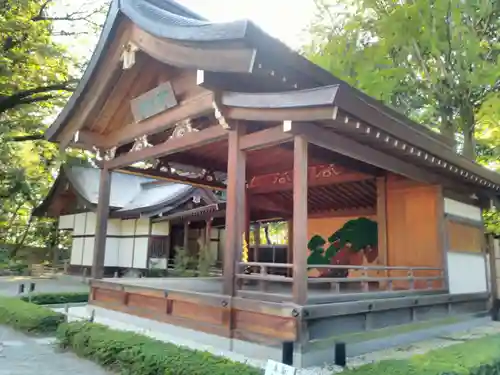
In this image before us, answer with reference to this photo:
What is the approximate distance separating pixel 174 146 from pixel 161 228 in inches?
521

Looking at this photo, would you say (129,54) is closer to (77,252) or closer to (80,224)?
(80,224)

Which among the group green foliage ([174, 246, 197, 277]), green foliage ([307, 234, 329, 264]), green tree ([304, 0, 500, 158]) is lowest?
green foliage ([174, 246, 197, 277])

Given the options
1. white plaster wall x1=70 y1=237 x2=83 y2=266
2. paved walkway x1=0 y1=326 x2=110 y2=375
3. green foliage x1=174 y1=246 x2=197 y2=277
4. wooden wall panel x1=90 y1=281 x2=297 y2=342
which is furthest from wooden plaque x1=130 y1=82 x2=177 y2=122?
white plaster wall x1=70 y1=237 x2=83 y2=266

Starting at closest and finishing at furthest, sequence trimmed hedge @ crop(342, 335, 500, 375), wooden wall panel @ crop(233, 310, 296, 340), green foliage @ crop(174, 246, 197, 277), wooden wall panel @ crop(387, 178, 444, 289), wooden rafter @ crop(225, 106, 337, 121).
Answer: trimmed hedge @ crop(342, 335, 500, 375), wooden rafter @ crop(225, 106, 337, 121), wooden wall panel @ crop(233, 310, 296, 340), wooden wall panel @ crop(387, 178, 444, 289), green foliage @ crop(174, 246, 197, 277)

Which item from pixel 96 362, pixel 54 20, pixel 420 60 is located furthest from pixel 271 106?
pixel 54 20

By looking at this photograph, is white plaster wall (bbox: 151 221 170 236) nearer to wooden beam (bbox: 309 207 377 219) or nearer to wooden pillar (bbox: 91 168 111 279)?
wooden beam (bbox: 309 207 377 219)

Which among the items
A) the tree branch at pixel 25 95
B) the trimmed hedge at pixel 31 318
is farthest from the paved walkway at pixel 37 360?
the tree branch at pixel 25 95

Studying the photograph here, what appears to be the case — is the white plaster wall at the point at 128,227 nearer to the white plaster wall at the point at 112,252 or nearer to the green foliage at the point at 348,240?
the white plaster wall at the point at 112,252

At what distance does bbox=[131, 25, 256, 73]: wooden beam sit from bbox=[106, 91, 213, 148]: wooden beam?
2.12 feet

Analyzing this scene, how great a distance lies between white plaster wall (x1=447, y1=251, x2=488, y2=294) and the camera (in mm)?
8312

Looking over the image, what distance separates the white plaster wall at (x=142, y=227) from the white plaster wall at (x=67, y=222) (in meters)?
5.38

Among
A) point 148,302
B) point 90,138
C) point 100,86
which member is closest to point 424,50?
point 100,86

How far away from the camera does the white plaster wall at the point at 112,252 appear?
20.1m

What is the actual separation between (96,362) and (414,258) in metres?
6.11
